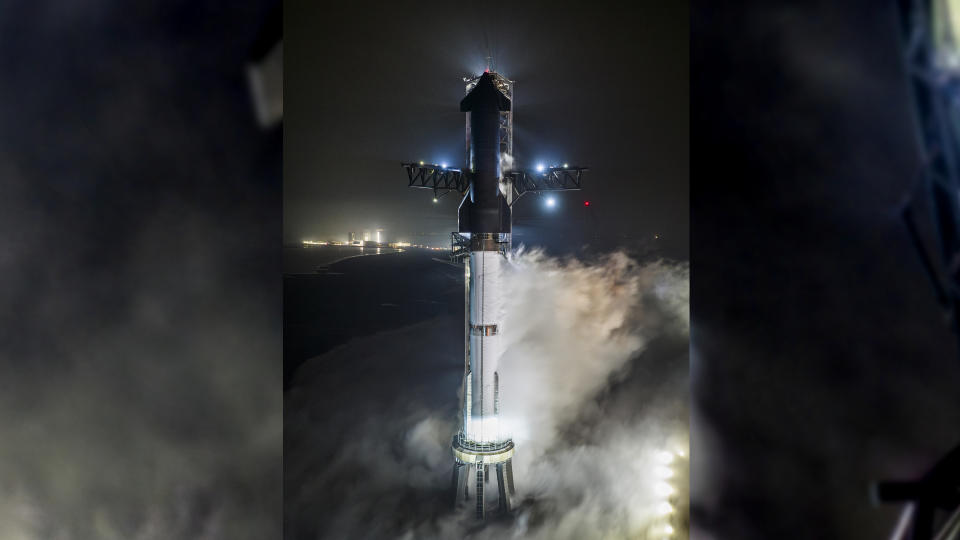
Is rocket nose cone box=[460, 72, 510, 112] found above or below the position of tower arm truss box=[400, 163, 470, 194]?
above

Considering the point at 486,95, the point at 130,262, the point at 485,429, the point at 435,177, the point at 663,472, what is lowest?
the point at 663,472

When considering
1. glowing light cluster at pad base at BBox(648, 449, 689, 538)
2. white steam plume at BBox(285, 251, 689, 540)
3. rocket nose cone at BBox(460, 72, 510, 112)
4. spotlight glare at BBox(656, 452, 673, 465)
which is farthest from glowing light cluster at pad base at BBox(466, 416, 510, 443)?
rocket nose cone at BBox(460, 72, 510, 112)

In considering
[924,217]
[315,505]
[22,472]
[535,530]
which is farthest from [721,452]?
[315,505]

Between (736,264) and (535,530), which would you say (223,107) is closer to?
(736,264)

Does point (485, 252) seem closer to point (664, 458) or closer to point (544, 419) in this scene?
point (544, 419)

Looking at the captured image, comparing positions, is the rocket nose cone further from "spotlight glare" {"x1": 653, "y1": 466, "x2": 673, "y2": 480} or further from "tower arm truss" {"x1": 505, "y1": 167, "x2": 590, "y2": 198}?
"spotlight glare" {"x1": 653, "y1": 466, "x2": 673, "y2": 480}

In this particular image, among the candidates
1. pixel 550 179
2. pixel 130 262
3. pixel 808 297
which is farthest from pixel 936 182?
pixel 550 179
